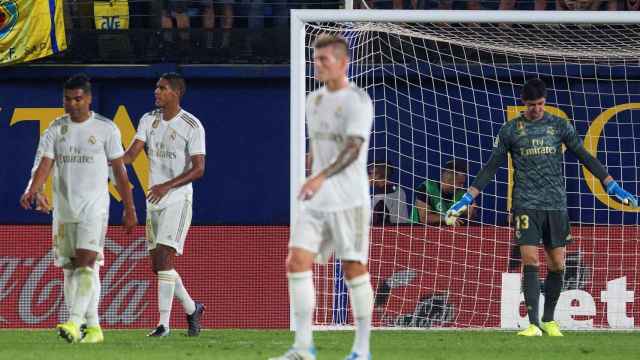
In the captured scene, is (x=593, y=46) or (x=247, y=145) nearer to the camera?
(x=593, y=46)

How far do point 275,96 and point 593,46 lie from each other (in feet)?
11.2

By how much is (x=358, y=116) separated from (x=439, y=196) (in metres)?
6.20

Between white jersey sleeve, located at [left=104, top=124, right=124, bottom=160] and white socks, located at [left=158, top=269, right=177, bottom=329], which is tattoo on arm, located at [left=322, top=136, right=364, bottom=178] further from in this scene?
white socks, located at [left=158, top=269, right=177, bottom=329]

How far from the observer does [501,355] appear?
382 inches

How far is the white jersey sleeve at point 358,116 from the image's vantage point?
814 cm

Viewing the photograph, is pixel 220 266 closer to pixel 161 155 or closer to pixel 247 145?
pixel 247 145

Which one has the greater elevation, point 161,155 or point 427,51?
point 427,51

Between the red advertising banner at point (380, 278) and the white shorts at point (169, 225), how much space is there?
247 cm

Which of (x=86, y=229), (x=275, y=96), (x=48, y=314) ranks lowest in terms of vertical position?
(x=48, y=314)

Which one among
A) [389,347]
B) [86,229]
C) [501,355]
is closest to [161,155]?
[86,229]

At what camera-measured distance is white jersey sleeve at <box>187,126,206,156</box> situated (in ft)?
37.3

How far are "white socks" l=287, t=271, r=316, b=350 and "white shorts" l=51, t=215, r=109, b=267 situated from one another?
2.63 meters

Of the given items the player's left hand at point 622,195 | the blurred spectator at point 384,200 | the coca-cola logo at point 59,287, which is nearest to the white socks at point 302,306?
the player's left hand at point 622,195

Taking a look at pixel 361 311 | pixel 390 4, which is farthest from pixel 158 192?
pixel 390 4
